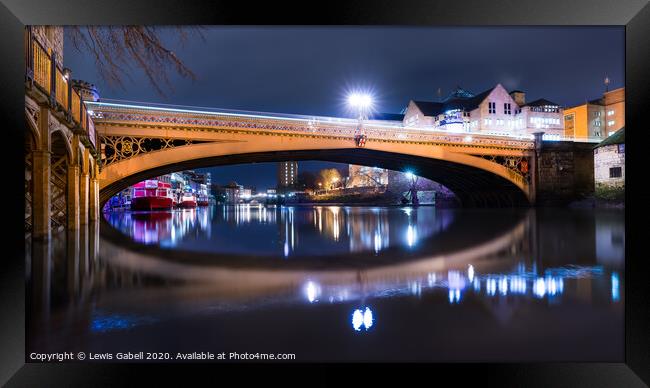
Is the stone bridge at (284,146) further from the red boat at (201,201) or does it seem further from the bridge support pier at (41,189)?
the red boat at (201,201)

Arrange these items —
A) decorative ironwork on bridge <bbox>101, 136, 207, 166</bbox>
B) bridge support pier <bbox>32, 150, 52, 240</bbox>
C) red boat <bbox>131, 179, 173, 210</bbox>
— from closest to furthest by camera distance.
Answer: bridge support pier <bbox>32, 150, 52, 240</bbox> → decorative ironwork on bridge <bbox>101, 136, 207, 166</bbox> → red boat <bbox>131, 179, 173, 210</bbox>

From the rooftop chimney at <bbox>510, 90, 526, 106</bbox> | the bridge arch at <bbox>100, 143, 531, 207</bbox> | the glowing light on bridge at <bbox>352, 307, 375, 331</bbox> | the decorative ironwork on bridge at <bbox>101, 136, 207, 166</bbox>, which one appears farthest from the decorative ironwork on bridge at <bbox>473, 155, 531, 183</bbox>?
the glowing light on bridge at <bbox>352, 307, 375, 331</bbox>

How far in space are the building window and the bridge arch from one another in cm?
726

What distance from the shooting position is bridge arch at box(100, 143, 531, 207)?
22.5 meters

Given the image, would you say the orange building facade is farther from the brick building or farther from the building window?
the building window

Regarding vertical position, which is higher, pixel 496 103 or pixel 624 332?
pixel 496 103

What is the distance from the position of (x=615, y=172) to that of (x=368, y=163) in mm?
22157

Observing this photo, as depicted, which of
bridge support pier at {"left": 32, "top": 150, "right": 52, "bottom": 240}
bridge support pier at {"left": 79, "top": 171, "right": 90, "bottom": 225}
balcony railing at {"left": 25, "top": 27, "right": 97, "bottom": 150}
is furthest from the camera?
bridge support pier at {"left": 79, "top": 171, "right": 90, "bottom": 225}

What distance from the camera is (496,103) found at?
6500 centimetres

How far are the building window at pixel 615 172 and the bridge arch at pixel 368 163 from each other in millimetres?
7257
